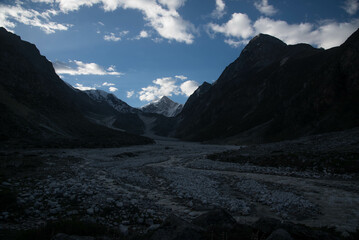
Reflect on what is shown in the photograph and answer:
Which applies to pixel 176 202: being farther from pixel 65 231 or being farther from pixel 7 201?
pixel 7 201

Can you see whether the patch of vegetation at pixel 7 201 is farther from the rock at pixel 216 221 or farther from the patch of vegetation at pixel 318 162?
the patch of vegetation at pixel 318 162

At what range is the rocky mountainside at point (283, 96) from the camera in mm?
60763

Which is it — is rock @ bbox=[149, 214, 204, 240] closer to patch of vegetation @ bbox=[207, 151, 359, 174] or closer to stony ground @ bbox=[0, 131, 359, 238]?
stony ground @ bbox=[0, 131, 359, 238]

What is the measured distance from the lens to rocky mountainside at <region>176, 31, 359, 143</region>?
60.8 m

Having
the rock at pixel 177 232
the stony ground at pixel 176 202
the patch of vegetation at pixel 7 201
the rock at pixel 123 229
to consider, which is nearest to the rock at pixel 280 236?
the rock at pixel 177 232

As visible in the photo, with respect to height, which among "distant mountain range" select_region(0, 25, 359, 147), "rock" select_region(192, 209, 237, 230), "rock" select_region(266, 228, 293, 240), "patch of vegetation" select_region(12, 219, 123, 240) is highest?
"distant mountain range" select_region(0, 25, 359, 147)

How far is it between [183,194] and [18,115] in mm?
66167

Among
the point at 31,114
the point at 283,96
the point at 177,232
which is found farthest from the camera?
the point at 283,96

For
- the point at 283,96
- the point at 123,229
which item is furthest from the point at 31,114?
the point at 283,96

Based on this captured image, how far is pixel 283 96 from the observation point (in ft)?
324

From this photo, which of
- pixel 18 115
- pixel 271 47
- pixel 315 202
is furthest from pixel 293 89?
pixel 18 115

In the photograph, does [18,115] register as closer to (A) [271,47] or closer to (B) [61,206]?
(B) [61,206]

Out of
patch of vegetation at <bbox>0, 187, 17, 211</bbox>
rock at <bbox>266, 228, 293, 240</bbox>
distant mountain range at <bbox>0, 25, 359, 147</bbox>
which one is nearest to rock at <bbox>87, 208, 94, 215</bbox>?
patch of vegetation at <bbox>0, 187, 17, 211</bbox>

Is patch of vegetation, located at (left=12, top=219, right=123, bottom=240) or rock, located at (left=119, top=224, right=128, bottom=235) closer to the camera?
patch of vegetation, located at (left=12, top=219, right=123, bottom=240)
